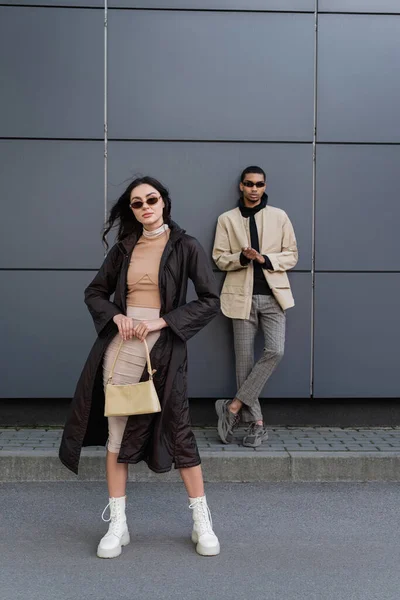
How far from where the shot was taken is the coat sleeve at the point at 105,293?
4207mm

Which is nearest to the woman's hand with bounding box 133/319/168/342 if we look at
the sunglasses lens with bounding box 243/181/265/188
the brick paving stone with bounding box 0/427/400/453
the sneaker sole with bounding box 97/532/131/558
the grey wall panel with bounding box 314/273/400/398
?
the sneaker sole with bounding box 97/532/131/558

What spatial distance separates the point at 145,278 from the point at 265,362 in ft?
7.48

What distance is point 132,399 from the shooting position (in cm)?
402

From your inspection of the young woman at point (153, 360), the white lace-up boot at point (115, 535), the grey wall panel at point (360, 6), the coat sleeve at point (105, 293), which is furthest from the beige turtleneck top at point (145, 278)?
the grey wall panel at point (360, 6)

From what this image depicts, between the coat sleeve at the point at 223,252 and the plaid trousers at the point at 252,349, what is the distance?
36 cm

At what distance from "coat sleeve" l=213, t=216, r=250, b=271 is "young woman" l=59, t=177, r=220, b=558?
2089mm

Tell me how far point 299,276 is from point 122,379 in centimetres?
305

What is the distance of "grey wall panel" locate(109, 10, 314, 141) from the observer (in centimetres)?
670

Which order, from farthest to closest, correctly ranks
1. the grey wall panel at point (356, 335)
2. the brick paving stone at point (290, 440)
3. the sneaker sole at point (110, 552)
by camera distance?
the grey wall panel at point (356, 335)
the brick paving stone at point (290, 440)
the sneaker sole at point (110, 552)

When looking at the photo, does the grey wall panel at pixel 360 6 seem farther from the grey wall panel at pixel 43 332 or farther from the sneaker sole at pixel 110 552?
the sneaker sole at pixel 110 552

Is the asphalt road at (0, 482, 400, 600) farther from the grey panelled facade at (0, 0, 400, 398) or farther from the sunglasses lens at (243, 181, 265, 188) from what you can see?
the sunglasses lens at (243, 181, 265, 188)

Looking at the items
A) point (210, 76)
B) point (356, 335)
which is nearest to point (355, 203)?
point (356, 335)

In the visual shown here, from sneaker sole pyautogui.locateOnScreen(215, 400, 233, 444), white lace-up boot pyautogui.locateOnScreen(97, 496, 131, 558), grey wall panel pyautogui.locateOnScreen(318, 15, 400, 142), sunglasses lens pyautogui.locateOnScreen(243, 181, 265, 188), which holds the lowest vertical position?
white lace-up boot pyautogui.locateOnScreen(97, 496, 131, 558)

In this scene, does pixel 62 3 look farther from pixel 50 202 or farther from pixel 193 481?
pixel 193 481
